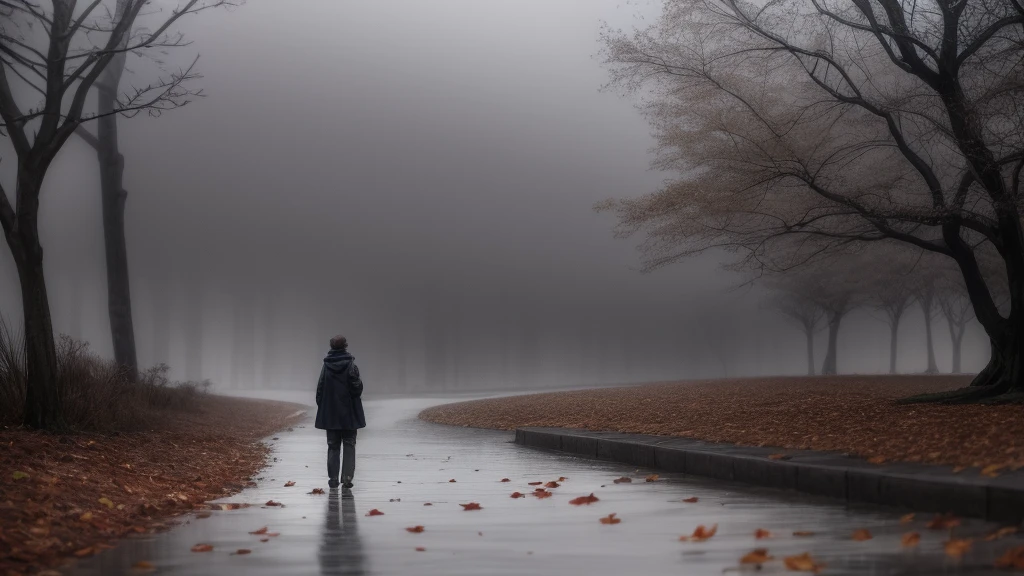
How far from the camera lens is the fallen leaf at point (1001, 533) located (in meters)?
7.11

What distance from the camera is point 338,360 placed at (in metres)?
13.6

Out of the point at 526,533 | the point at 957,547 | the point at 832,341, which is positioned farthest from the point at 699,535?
the point at 832,341

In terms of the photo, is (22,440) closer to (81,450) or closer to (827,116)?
(81,450)

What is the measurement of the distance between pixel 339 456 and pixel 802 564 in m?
7.79

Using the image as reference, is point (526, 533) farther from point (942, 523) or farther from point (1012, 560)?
point (1012, 560)

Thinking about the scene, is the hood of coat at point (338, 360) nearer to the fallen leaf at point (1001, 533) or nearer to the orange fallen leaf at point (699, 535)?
the orange fallen leaf at point (699, 535)

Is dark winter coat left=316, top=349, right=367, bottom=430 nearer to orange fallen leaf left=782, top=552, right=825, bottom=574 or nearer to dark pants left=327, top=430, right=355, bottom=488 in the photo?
dark pants left=327, top=430, right=355, bottom=488

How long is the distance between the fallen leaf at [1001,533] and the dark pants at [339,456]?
301 inches

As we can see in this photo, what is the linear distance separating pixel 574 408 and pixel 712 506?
20844 millimetres

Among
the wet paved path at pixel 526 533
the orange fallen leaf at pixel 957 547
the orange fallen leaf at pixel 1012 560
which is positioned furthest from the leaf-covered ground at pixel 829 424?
the orange fallen leaf at pixel 1012 560

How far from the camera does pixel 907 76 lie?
27.9 meters

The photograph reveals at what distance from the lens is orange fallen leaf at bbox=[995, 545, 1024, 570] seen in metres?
6.04

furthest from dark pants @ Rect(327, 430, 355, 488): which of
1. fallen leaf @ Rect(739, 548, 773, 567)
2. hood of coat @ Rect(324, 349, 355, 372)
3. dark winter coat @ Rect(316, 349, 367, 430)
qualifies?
fallen leaf @ Rect(739, 548, 773, 567)

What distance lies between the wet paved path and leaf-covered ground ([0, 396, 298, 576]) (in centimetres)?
38
